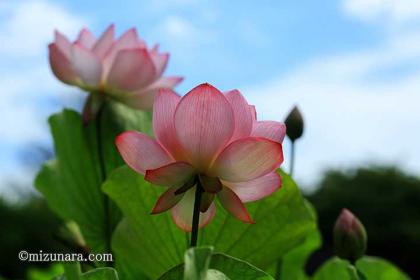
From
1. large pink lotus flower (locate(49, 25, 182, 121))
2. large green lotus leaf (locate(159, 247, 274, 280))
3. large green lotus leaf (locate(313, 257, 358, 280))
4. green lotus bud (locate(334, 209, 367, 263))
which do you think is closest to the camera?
large green lotus leaf (locate(159, 247, 274, 280))

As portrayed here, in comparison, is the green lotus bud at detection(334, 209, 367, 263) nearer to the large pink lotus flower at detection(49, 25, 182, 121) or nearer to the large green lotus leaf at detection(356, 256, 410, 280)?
the large green lotus leaf at detection(356, 256, 410, 280)

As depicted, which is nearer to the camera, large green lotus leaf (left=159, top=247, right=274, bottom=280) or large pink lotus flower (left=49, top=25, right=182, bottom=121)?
large green lotus leaf (left=159, top=247, right=274, bottom=280)

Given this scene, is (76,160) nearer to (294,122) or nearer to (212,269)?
(294,122)

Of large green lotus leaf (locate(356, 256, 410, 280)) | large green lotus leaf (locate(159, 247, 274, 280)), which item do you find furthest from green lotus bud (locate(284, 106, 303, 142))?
large green lotus leaf (locate(159, 247, 274, 280))

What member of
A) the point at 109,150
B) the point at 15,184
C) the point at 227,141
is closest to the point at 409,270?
the point at 15,184

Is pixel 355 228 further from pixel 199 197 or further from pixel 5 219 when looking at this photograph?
pixel 5 219

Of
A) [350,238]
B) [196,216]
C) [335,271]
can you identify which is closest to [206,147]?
[196,216]
